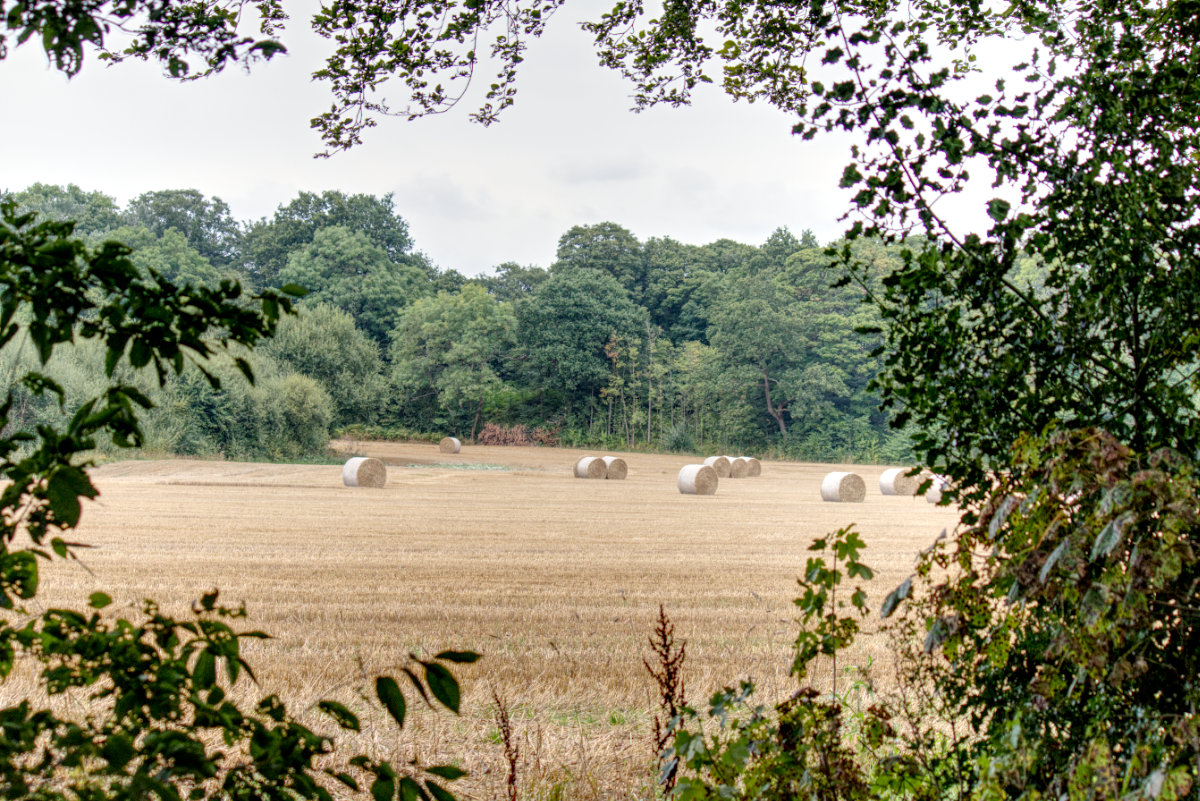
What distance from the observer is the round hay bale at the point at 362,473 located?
67.7ft

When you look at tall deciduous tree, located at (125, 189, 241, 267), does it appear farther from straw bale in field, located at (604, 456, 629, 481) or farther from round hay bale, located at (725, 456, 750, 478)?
round hay bale, located at (725, 456, 750, 478)

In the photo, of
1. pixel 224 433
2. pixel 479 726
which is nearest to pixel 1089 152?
pixel 479 726

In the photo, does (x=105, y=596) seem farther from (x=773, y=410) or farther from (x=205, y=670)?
(x=773, y=410)

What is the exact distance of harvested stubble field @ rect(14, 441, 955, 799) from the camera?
12.8 ft

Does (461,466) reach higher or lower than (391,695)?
lower

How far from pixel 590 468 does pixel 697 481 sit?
20.2ft

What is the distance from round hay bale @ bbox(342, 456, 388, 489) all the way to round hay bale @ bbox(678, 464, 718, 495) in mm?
7035

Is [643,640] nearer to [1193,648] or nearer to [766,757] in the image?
[766,757]

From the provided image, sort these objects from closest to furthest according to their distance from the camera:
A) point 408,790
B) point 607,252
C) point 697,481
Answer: point 408,790
point 697,481
point 607,252

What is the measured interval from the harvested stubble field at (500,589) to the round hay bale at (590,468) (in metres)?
8.34

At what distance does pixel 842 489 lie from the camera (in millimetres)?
20375

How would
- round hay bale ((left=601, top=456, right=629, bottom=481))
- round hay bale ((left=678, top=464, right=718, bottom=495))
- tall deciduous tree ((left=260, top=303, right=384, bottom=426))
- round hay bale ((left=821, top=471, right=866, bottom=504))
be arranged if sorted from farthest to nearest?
tall deciduous tree ((left=260, top=303, right=384, bottom=426))
round hay bale ((left=601, top=456, right=629, bottom=481))
round hay bale ((left=678, top=464, right=718, bottom=495))
round hay bale ((left=821, top=471, right=866, bottom=504))

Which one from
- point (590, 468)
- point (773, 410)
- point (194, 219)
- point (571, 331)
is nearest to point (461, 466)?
point (590, 468)

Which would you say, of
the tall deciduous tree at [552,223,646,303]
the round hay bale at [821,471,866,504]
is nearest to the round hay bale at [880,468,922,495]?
the round hay bale at [821,471,866,504]
